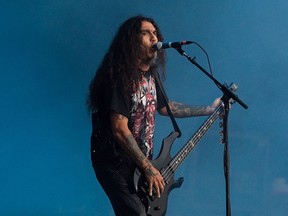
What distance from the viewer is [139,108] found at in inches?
78.3

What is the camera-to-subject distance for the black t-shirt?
190 cm

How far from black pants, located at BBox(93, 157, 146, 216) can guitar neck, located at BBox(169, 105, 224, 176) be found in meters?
0.22

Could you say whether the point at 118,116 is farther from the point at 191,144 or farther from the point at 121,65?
the point at 191,144

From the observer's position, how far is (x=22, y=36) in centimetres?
289

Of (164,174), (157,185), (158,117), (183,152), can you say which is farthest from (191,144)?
(158,117)

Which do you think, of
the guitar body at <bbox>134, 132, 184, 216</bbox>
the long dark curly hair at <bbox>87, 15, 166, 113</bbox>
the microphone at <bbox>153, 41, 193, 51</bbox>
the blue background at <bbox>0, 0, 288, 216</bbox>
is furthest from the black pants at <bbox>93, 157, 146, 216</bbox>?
the blue background at <bbox>0, 0, 288, 216</bbox>

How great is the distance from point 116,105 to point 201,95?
1278 mm

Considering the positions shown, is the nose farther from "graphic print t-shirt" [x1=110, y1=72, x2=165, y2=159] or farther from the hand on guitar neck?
the hand on guitar neck

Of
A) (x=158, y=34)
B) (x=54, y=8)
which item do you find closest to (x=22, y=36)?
(x=54, y=8)

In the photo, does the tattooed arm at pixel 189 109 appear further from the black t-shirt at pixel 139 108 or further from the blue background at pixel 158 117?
the blue background at pixel 158 117

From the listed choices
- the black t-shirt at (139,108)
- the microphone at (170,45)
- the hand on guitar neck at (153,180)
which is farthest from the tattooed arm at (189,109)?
the hand on guitar neck at (153,180)

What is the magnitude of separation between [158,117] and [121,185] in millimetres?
1149

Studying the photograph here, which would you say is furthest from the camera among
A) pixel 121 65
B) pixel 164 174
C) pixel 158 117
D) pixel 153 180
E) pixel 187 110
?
pixel 158 117

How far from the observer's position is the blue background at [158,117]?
2.79m
